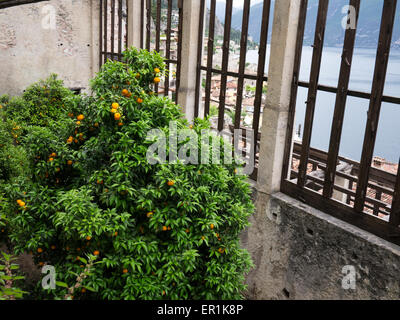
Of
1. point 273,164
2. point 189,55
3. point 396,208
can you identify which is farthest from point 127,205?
point 189,55

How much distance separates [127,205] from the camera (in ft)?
13.1

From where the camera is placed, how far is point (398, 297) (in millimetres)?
4809

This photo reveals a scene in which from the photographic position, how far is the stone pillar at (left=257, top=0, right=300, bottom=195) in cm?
586

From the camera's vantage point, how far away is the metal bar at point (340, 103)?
16.8ft

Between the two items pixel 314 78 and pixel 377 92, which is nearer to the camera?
pixel 377 92

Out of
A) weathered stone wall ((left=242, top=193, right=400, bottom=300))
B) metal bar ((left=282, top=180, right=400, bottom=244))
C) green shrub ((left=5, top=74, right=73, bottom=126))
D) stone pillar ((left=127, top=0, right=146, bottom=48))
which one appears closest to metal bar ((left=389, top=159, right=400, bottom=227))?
metal bar ((left=282, top=180, right=400, bottom=244))

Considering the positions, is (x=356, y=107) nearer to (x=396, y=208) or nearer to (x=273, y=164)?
(x=396, y=208)

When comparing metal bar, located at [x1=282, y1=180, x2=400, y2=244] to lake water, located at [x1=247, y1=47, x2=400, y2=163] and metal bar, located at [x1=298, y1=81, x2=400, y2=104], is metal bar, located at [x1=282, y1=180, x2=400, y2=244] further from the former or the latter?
metal bar, located at [x1=298, y1=81, x2=400, y2=104]

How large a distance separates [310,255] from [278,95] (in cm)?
261

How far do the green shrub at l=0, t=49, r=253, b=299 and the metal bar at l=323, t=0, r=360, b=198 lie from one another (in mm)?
1578

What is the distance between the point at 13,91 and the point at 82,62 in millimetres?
2659

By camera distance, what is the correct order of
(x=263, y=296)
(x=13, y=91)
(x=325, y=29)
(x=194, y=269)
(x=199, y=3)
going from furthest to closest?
(x=13, y=91)
(x=199, y=3)
(x=263, y=296)
(x=325, y=29)
(x=194, y=269)
